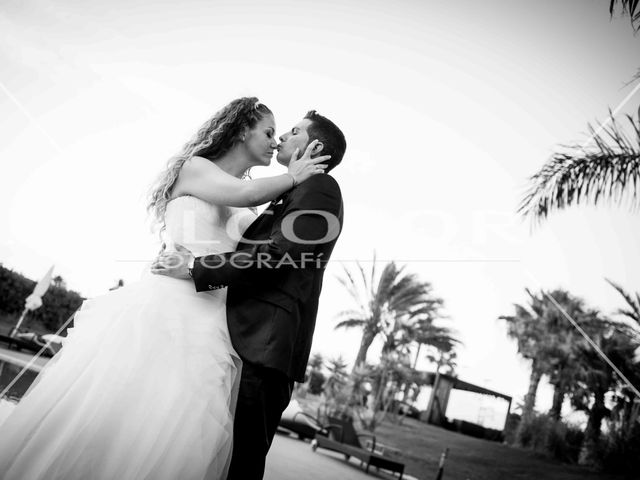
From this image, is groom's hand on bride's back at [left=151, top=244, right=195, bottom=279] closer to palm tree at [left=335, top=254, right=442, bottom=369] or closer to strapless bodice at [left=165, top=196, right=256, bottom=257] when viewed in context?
strapless bodice at [left=165, top=196, right=256, bottom=257]

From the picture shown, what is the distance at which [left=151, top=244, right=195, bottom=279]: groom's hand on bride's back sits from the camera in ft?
6.88

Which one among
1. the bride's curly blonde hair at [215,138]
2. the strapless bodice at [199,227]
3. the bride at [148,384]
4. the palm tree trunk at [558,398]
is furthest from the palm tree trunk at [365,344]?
the bride at [148,384]

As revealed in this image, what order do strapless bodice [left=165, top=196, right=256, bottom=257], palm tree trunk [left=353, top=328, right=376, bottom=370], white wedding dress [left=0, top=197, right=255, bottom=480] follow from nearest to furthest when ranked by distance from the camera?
white wedding dress [left=0, top=197, right=255, bottom=480]
strapless bodice [left=165, top=196, right=256, bottom=257]
palm tree trunk [left=353, top=328, right=376, bottom=370]

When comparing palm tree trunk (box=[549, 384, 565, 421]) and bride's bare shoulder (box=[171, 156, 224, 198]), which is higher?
palm tree trunk (box=[549, 384, 565, 421])

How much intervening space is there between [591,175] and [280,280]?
6.42 m

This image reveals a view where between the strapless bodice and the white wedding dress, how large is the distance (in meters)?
0.26

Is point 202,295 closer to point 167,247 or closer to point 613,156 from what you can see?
point 167,247

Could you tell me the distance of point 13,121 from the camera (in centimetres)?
1472

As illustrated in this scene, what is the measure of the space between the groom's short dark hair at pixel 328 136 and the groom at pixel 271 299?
396 millimetres

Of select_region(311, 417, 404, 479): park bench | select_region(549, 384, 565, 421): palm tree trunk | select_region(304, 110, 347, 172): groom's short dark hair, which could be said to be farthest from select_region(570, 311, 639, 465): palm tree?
select_region(304, 110, 347, 172): groom's short dark hair

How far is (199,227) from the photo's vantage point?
7.59 feet

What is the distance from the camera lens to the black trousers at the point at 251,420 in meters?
1.83

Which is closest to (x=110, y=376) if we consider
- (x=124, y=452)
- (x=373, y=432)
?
(x=124, y=452)

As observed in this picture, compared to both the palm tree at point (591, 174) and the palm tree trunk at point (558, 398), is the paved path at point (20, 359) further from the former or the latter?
the palm tree trunk at point (558, 398)
